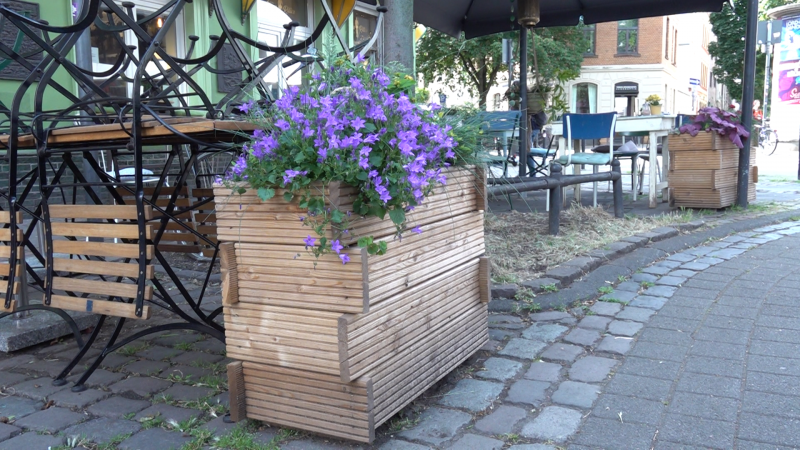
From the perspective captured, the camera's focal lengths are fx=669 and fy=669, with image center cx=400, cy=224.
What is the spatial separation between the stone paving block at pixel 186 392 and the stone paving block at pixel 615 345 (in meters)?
1.79

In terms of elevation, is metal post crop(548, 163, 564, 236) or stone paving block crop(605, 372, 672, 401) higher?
metal post crop(548, 163, 564, 236)

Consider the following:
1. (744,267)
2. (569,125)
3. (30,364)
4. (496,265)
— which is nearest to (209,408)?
(30,364)

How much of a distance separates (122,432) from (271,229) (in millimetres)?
945

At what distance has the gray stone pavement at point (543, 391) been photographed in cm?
230

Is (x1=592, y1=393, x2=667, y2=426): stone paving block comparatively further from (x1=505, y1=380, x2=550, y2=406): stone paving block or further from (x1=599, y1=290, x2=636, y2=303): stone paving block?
(x1=599, y1=290, x2=636, y2=303): stone paving block

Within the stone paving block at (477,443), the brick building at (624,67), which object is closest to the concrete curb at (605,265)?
the stone paving block at (477,443)

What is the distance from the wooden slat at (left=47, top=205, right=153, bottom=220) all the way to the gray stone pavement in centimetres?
73

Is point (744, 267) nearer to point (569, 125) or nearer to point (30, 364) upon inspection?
point (569, 125)

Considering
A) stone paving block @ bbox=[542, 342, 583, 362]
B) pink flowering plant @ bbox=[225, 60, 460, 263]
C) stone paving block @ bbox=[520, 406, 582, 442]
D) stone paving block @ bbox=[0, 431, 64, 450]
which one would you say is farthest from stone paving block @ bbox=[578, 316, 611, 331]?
stone paving block @ bbox=[0, 431, 64, 450]

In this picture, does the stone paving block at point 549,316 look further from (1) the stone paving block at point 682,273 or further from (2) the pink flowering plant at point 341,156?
(2) the pink flowering plant at point 341,156

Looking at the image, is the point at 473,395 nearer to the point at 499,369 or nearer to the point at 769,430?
the point at 499,369

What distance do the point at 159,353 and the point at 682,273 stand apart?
348 centimetres

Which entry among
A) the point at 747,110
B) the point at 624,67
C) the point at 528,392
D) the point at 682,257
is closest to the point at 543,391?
the point at 528,392

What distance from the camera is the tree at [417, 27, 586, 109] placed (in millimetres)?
21438
